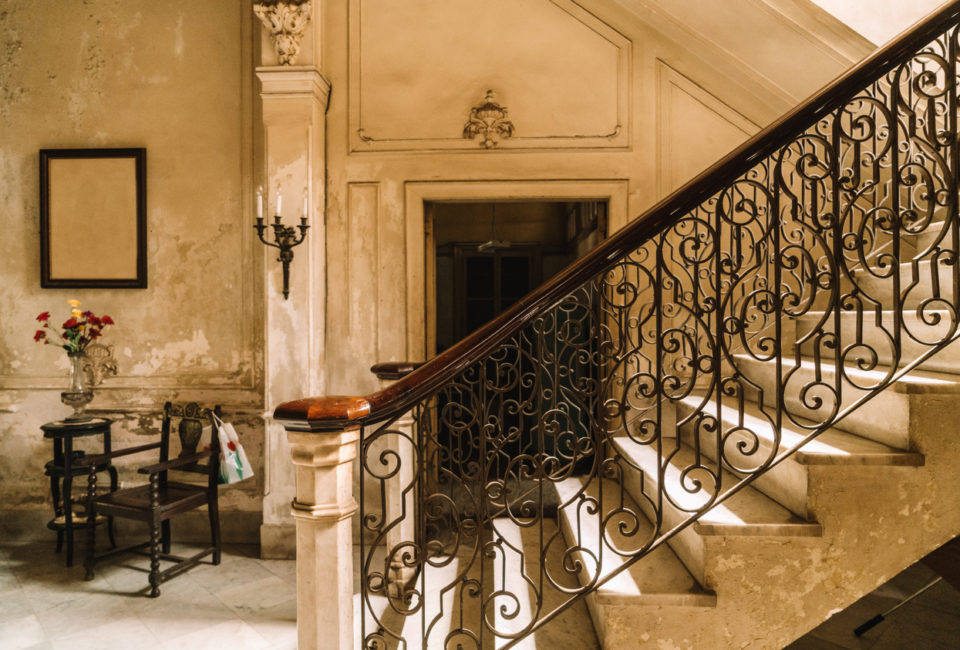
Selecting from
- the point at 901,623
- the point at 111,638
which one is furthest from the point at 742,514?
the point at 111,638

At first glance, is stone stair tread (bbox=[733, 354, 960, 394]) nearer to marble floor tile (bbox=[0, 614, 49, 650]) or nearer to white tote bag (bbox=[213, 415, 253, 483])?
white tote bag (bbox=[213, 415, 253, 483])

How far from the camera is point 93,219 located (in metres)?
4.18

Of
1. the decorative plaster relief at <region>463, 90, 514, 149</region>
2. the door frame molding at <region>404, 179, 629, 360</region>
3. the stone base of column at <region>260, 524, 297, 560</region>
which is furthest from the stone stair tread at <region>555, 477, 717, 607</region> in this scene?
the decorative plaster relief at <region>463, 90, 514, 149</region>

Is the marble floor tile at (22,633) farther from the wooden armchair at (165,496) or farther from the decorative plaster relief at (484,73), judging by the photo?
the decorative plaster relief at (484,73)

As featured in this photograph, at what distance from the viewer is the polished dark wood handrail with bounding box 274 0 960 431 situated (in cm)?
177

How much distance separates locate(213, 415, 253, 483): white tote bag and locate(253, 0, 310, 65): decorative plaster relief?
7.84 ft

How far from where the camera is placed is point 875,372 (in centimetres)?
215

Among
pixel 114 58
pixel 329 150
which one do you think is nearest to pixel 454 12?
pixel 329 150

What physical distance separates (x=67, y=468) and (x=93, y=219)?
1.73 metres

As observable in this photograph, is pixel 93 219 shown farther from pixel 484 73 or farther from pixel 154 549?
pixel 484 73

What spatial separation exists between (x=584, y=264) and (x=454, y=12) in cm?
294


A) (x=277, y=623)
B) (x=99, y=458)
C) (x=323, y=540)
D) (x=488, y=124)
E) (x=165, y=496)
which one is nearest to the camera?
(x=323, y=540)

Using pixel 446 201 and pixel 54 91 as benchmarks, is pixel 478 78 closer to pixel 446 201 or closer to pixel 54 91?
pixel 446 201

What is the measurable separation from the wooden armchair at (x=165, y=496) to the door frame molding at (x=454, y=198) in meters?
1.44
